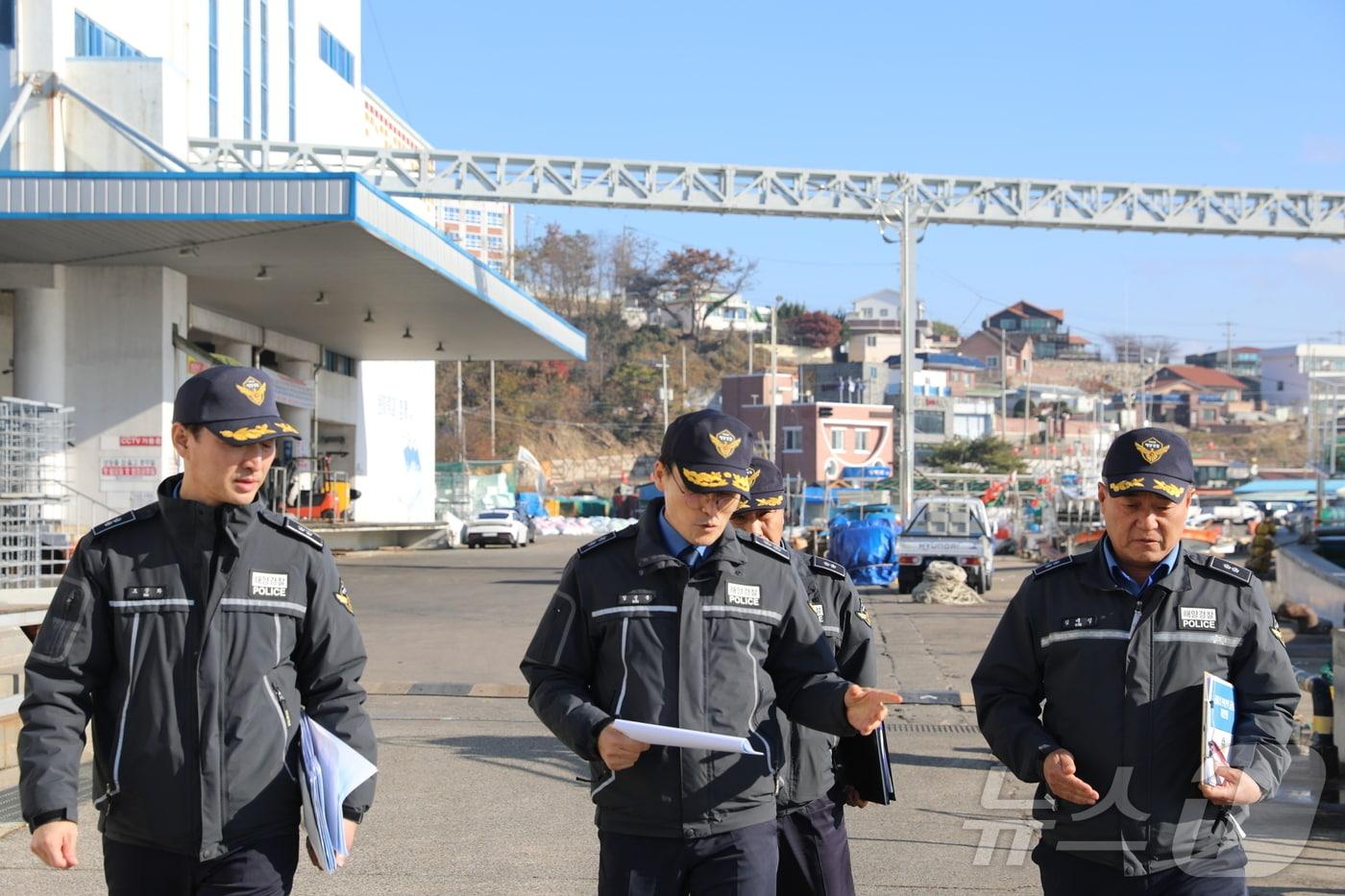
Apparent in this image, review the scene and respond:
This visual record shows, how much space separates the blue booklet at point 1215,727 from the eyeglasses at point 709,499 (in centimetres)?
131

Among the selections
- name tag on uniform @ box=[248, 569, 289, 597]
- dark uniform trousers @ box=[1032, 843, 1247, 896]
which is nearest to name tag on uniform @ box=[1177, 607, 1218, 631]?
dark uniform trousers @ box=[1032, 843, 1247, 896]

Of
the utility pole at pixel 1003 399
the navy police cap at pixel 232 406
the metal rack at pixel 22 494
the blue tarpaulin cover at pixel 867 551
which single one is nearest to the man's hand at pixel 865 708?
the navy police cap at pixel 232 406

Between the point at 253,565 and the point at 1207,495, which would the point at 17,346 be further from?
the point at 1207,495

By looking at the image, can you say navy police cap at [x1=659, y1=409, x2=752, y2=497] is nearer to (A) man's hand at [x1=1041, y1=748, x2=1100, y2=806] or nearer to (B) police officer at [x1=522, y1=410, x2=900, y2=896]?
(B) police officer at [x1=522, y1=410, x2=900, y2=896]

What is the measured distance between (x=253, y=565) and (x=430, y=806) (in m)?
4.93

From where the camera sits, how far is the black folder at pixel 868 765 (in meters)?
4.73

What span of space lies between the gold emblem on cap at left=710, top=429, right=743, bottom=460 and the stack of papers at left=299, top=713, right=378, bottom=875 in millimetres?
1236

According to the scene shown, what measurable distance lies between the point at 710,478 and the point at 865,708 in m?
0.72

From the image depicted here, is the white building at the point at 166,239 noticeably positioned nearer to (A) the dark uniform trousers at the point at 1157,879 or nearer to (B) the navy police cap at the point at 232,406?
(B) the navy police cap at the point at 232,406

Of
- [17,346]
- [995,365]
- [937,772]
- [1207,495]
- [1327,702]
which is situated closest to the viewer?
[1327,702]

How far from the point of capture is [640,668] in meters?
3.91

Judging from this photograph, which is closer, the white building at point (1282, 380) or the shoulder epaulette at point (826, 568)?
the shoulder epaulette at point (826, 568)

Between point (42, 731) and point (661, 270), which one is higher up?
point (661, 270)

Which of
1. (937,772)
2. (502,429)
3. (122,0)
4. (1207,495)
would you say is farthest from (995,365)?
(937,772)
